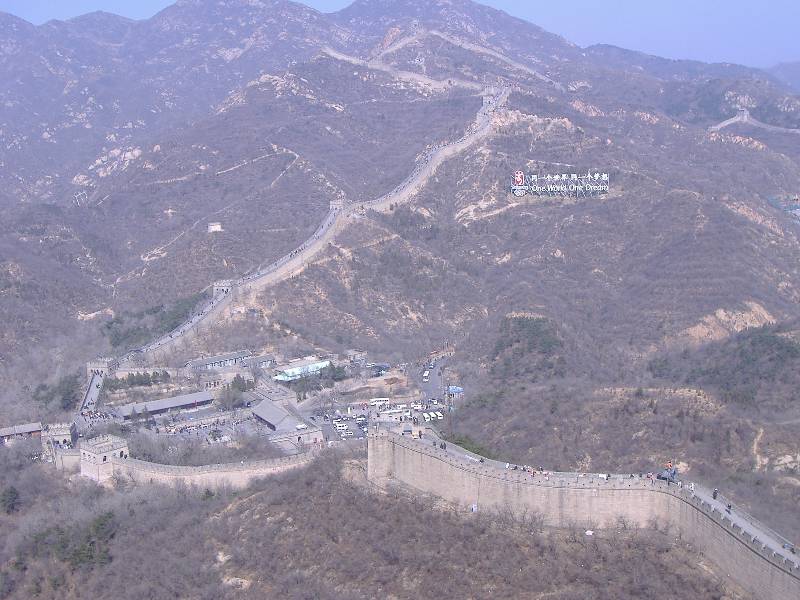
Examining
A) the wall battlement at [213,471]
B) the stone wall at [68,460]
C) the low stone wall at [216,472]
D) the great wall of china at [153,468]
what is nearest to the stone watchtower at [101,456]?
the great wall of china at [153,468]

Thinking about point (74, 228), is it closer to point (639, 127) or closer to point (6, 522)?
point (6, 522)

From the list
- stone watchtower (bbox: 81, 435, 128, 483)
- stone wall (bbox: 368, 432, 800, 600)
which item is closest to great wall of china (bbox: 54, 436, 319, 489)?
stone watchtower (bbox: 81, 435, 128, 483)

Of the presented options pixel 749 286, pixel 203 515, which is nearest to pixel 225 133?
pixel 749 286

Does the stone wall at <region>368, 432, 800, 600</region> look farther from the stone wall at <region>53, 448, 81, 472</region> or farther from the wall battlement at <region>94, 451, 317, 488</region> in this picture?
the stone wall at <region>53, 448, 81, 472</region>

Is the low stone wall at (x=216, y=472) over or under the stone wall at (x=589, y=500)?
under

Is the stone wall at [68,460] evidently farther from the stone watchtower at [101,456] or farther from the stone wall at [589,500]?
the stone wall at [589,500]

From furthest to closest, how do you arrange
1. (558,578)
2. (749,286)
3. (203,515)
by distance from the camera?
(749,286)
(203,515)
(558,578)

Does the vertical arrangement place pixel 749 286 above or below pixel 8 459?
above

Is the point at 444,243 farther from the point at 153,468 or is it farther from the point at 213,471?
the point at 213,471
